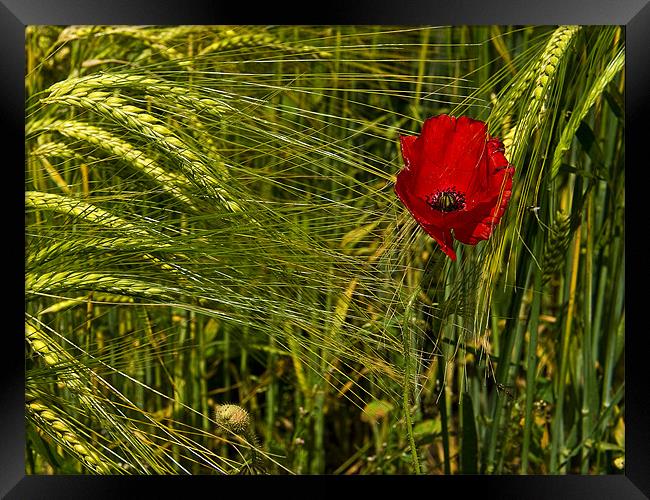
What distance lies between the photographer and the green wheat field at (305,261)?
0.86 meters

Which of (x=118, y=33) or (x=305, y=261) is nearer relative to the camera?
(x=305, y=261)

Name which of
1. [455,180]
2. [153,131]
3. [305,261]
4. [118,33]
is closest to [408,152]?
[455,180]

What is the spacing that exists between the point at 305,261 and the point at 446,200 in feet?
0.55

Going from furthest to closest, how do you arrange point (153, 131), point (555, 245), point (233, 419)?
1. point (555, 245)
2. point (233, 419)
3. point (153, 131)

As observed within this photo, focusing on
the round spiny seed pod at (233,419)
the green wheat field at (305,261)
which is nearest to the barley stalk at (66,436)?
the green wheat field at (305,261)

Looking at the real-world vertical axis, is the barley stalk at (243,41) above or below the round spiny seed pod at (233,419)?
above

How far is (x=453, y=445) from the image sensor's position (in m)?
1.26

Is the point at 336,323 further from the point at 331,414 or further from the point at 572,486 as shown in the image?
the point at 331,414

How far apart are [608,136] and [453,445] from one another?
19.1 inches

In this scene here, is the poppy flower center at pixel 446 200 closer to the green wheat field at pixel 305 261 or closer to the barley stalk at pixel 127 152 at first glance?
the green wheat field at pixel 305 261

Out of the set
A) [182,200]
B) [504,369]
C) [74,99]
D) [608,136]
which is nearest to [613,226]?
[608,136]

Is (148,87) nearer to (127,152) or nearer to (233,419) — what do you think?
(127,152)

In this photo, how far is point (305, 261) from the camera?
873mm
